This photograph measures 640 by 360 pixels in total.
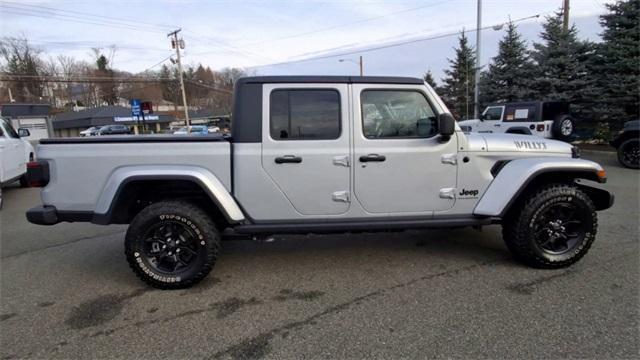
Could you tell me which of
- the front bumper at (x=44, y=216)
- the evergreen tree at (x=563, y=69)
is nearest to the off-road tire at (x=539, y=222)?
the front bumper at (x=44, y=216)

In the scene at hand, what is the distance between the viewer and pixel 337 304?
127 inches

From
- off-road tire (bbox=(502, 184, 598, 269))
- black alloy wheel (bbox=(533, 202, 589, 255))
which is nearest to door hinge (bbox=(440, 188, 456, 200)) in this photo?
off-road tire (bbox=(502, 184, 598, 269))

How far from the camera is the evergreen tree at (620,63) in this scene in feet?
47.2

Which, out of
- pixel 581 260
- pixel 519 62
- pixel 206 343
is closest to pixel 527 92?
pixel 519 62

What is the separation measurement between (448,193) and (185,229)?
2499mm

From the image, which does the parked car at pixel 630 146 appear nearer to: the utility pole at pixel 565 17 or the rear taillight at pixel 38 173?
the utility pole at pixel 565 17

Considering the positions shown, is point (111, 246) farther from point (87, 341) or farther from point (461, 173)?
point (461, 173)

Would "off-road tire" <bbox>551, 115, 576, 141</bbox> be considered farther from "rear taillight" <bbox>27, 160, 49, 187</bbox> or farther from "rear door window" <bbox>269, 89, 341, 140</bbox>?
"rear taillight" <bbox>27, 160, 49, 187</bbox>

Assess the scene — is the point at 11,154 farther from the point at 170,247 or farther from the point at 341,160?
the point at 341,160

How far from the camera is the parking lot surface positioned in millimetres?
2660

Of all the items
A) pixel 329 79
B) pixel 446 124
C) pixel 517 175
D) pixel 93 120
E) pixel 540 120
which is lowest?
pixel 517 175

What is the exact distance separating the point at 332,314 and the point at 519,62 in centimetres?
2355

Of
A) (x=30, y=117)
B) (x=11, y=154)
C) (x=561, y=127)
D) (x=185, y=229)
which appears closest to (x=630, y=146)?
(x=561, y=127)

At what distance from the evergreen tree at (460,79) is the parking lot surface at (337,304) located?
32.6 meters
